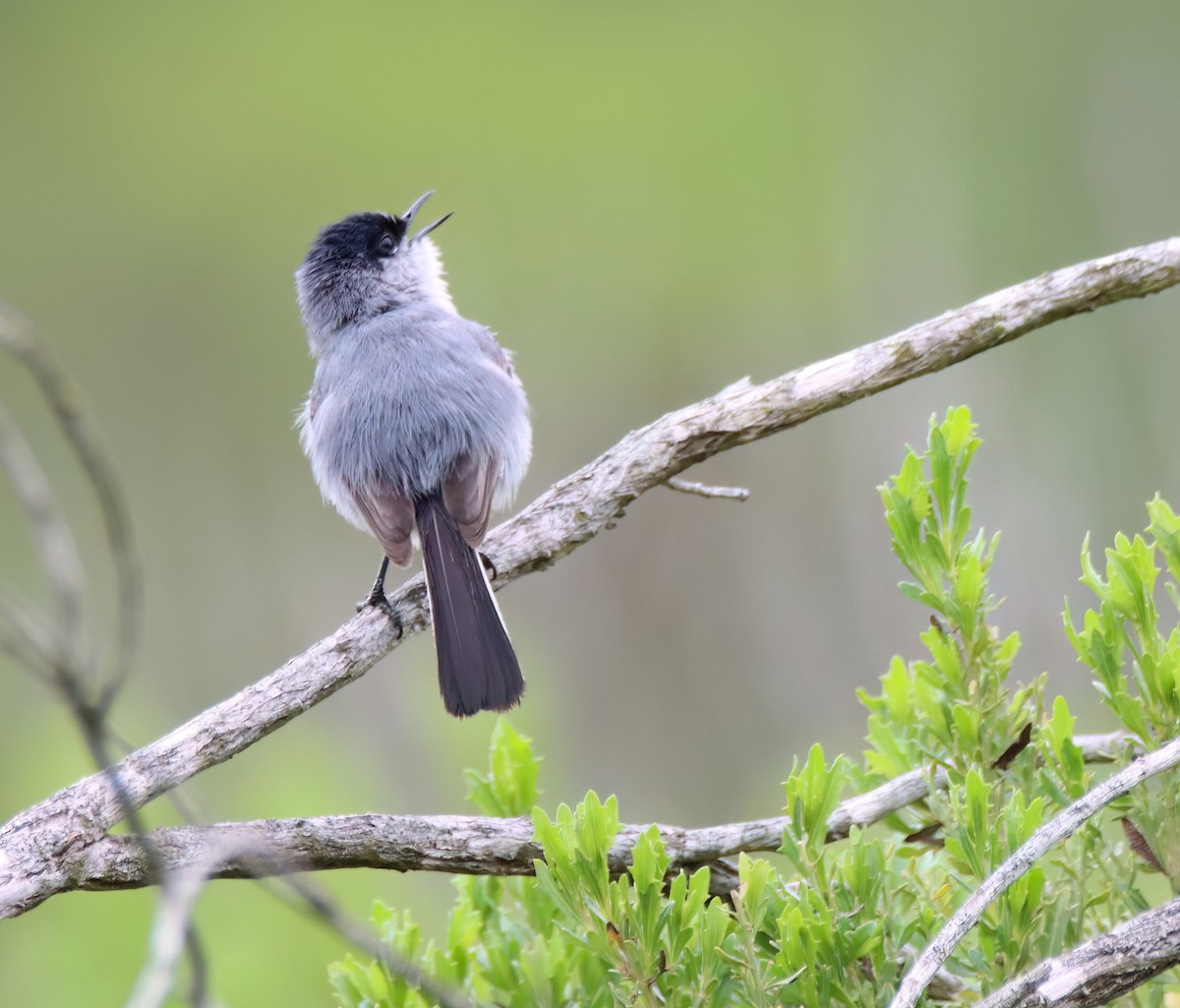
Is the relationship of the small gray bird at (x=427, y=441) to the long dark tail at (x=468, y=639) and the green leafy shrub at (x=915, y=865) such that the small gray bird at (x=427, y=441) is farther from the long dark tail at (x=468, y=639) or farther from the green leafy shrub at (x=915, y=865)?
the green leafy shrub at (x=915, y=865)

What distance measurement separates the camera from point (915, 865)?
5.98ft

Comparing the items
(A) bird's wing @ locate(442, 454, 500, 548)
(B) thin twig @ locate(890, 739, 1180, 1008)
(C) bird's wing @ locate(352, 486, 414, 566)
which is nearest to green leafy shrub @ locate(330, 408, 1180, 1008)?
(B) thin twig @ locate(890, 739, 1180, 1008)

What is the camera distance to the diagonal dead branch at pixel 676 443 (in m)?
1.88

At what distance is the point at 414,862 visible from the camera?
5.47 feet

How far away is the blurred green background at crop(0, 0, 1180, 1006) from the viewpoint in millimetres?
8359

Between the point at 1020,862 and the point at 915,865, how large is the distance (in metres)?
0.45

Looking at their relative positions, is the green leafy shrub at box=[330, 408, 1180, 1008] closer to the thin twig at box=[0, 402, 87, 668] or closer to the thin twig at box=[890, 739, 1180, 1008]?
the thin twig at box=[890, 739, 1180, 1008]

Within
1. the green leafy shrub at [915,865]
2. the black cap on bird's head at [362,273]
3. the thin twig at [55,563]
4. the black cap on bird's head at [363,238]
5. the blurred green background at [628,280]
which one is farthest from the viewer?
the blurred green background at [628,280]

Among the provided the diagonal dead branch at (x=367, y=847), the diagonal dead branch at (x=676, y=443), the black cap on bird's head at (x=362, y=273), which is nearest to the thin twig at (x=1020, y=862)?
the diagonal dead branch at (x=367, y=847)

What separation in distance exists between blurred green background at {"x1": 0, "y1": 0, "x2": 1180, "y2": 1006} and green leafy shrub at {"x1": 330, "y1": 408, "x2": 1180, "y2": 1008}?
20.2 ft

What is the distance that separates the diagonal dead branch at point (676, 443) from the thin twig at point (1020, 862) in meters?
1.00

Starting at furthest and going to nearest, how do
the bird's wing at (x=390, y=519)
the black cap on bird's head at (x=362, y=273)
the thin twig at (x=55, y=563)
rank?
the black cap on bird's head at (x=362, y=273), the bird's wing at (x=390, y=519), the thin twig at (x=55, y=563)

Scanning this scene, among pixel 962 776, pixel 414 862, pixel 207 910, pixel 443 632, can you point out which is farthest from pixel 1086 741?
pixel 207 910

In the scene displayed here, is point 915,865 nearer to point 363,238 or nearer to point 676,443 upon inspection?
point 676,443
